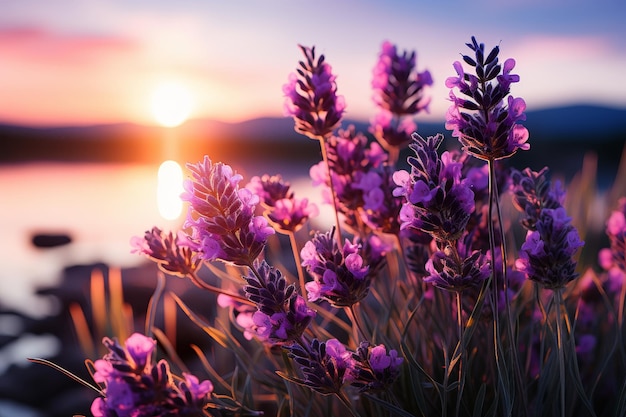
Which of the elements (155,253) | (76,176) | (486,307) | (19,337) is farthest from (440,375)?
(76,176)

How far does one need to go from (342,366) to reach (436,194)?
1.22ft

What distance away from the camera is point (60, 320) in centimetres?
591

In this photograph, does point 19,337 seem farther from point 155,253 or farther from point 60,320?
point 155,253

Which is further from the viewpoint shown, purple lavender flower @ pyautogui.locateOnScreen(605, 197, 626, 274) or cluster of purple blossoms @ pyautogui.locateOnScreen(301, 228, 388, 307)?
purple lavender flower @ pyautogui.locateOnScreen(605, 197, 626, 274)

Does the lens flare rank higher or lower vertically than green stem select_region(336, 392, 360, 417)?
lower

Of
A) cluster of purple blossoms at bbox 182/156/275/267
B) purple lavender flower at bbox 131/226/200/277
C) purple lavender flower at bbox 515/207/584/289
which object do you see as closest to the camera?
cluster of purple blossoms at bbox 182/156/275/267

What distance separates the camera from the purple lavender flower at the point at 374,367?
1259 mm

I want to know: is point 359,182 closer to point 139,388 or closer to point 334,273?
point 334,273

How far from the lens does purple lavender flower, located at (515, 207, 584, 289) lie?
4.30ft

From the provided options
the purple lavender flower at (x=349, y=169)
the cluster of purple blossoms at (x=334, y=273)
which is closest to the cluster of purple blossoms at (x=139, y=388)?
the cluster of purple blossoms at (x=334, y=273)

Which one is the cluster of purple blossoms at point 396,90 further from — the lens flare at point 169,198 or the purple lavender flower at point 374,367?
the lens flare at point 169,198

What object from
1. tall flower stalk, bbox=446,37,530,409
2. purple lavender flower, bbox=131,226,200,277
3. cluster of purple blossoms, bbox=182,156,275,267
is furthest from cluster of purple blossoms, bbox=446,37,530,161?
purple lavender flower, bbox=131,226,200,277

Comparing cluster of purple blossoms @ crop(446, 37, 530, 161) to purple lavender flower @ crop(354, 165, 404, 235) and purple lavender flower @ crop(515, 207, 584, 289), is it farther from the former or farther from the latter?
purple lavender flower @ crop(354, 165, 404, 235)

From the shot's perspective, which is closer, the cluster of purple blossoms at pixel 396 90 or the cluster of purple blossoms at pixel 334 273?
the cluster of purple blossoms at pixel 334 273
